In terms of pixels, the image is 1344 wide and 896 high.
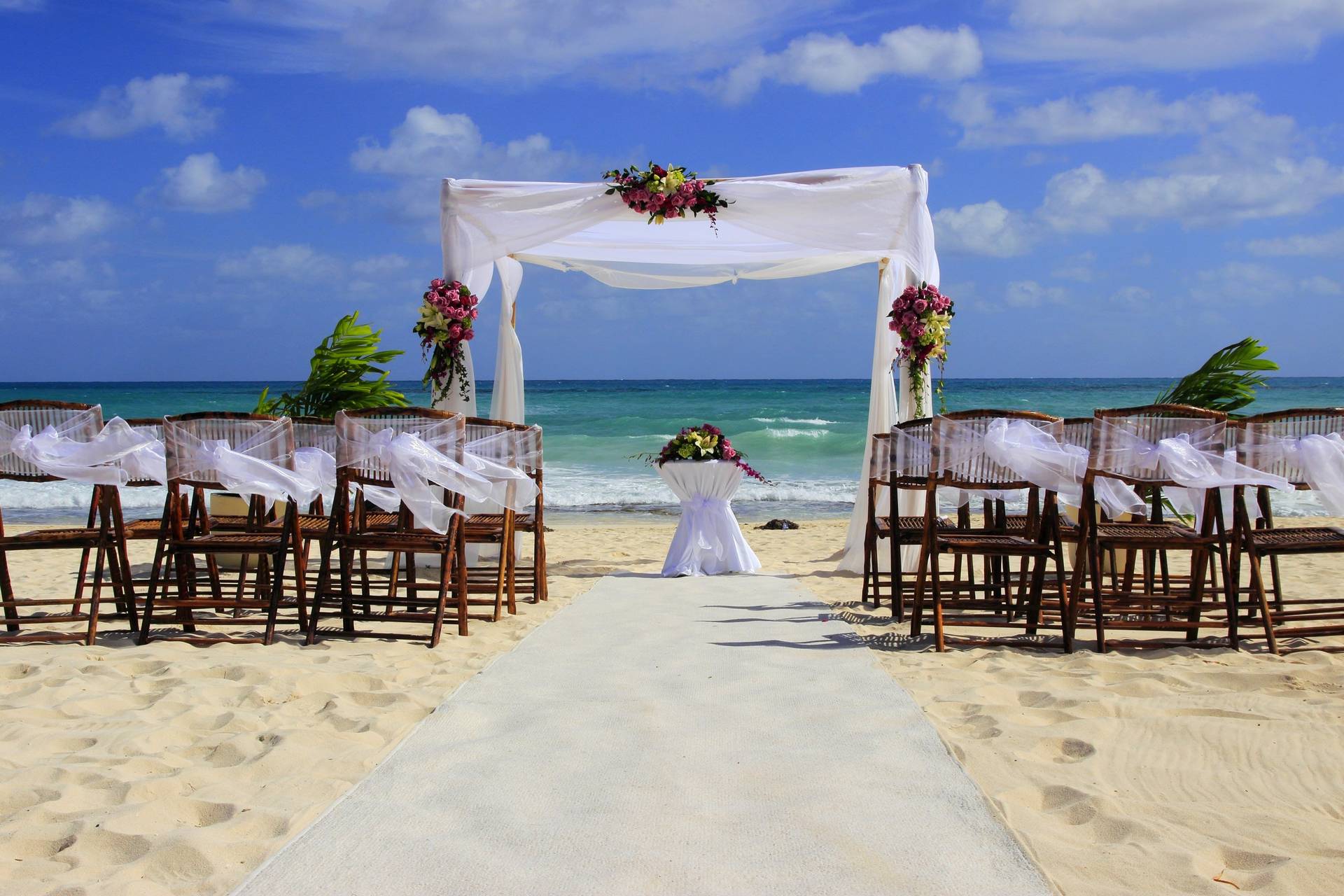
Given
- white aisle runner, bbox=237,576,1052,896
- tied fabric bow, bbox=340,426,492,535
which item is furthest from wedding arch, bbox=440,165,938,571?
white aisle runner, bbox=237,576,1052,896

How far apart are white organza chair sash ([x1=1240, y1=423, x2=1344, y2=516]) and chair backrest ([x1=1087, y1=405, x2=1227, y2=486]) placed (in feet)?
0.58

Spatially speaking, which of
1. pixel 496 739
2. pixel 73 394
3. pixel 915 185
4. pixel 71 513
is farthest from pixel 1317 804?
pixel 73 394

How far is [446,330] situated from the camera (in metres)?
7.70

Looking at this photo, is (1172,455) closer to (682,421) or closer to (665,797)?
(665,797)

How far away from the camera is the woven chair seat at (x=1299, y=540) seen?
173 inches

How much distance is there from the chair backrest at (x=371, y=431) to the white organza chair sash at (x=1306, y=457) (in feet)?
11.8

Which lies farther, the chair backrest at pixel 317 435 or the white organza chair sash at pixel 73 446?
the chair backrest at pixel 317 435

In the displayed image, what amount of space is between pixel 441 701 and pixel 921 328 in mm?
4876

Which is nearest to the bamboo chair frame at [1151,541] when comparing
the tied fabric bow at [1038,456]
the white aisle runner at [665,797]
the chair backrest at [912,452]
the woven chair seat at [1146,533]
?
the woven chair seat at [1146,533]

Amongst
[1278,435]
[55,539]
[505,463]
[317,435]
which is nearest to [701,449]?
[505,463]

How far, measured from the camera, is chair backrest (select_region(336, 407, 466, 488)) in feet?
16.0

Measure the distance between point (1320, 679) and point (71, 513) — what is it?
14.5 meters

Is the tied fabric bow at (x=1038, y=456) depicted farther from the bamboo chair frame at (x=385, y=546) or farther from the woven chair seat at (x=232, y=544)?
the woven chair seat at (x=232, y=544)

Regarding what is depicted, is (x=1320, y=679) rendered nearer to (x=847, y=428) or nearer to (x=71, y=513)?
(x=71, y=513)
